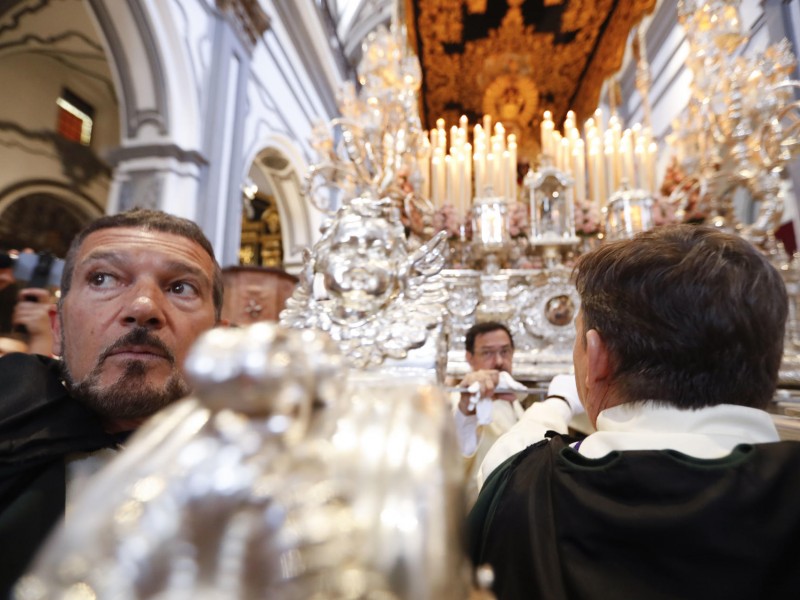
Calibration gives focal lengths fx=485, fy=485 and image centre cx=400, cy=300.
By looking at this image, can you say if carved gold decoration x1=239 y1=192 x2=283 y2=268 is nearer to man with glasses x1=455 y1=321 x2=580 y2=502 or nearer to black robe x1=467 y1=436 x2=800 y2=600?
man with glasses x1=455 y1=321 x2=580 y2=502

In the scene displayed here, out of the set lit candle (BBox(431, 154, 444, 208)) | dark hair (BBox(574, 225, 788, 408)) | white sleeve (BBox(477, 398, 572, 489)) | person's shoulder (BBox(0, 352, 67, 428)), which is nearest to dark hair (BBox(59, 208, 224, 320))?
person's shoulder (BBox(0, 352, 67, 428))

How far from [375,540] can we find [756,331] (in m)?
0.63

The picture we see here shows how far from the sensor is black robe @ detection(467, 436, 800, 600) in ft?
1.72

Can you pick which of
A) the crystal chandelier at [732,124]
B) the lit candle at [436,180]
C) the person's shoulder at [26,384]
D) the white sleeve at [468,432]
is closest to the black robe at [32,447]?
the person's shoulder at [26,384]

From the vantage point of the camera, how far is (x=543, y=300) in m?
2.15

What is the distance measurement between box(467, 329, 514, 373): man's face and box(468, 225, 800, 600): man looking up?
1.00 m

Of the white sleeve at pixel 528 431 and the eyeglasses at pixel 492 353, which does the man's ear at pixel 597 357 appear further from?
the eyeglasses at pixel 492 353

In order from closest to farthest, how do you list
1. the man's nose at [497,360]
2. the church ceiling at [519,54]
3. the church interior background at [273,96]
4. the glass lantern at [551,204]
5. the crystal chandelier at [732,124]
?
the man's nose at [497,360]
the crystal chandelier at [732,124]
the glass lantern at [551,204]
the church interior background at [273,96]
the church ceiling at [519,54]

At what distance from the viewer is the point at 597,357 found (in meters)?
0.70

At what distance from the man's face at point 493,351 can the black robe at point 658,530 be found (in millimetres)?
1107

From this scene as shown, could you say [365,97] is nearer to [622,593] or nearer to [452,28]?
[452,28]

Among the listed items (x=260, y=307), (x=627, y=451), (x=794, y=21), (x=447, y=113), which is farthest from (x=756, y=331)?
(x=447, y=113)

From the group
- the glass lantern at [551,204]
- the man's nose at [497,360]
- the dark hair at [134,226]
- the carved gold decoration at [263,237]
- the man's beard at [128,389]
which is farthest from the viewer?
the carved gold decoration at [263,237]

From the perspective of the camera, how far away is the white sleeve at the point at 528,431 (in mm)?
900
